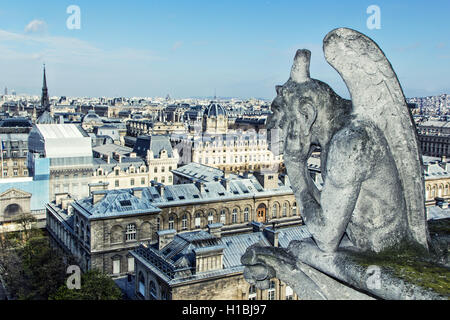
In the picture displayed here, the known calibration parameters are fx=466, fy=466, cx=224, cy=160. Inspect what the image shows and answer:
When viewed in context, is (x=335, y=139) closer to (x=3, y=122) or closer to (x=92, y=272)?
(x=92, y=272)

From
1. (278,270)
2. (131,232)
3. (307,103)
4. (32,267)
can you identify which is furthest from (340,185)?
(131,232)

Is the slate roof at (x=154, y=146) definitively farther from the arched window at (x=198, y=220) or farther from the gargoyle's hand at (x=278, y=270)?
the gargoyle's hand at (x=278, y=270)

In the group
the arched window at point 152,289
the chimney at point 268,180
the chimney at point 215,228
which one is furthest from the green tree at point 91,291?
the chimney at point 268,180

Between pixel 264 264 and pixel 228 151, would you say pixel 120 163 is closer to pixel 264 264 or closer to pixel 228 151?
pixel 228 151

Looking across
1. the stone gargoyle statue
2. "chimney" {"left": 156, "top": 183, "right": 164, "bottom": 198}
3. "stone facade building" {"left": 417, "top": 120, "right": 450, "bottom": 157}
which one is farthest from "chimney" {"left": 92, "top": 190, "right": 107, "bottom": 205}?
"stone facade building" {"left": 417, "top": 120, "right": 450, "bottom": 157}

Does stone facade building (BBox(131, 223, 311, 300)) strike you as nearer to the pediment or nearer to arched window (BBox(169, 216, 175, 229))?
arched window (BBox(169, 216, 175, 229))

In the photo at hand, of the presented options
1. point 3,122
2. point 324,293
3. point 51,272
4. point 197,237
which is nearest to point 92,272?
point 51,272
